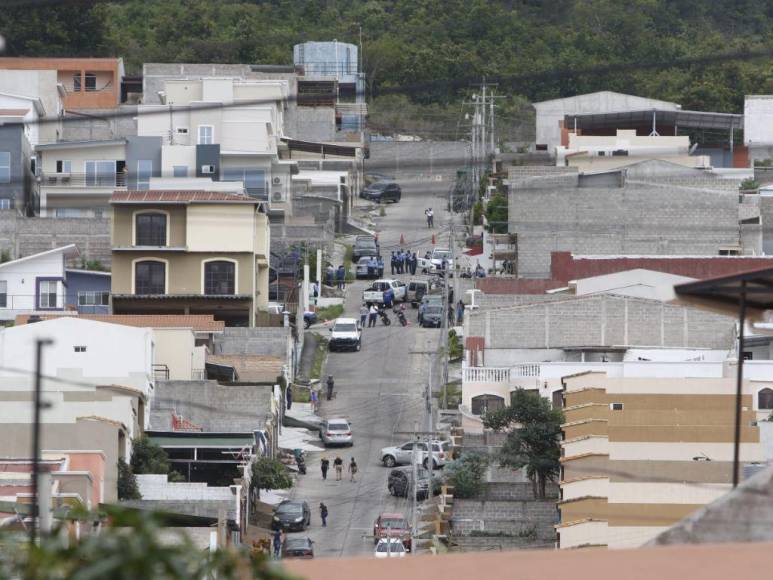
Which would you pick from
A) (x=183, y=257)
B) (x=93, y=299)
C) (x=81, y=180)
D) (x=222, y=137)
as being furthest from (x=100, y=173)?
(x=183, y=257)

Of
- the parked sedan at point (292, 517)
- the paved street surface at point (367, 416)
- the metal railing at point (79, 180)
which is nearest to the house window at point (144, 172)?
the metal railing at point (79, 180)

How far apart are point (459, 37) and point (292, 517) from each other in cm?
6704

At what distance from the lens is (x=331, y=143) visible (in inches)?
3302

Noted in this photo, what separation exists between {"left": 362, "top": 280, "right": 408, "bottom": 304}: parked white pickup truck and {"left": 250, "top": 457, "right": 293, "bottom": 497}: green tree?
62.2 feet

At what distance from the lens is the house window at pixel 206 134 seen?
2825 inches

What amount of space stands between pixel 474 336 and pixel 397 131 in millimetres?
39677

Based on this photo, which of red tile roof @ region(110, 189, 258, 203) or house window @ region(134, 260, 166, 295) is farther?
red tile roof @ region(110, 189, 258, 203)

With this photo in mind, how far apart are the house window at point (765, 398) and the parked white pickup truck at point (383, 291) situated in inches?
656

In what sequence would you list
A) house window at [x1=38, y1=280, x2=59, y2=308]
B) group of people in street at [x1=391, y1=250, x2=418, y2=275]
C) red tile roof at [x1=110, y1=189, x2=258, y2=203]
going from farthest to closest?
group of people in street at [x1=391, y1=250, x2=418, y2=275] < house window at [x1=38, y1=280, x2=59, y2=308] < red tile roof at [x1=110, y1=189, x2=258, y2=203]

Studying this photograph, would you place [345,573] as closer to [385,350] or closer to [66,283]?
[385,350]

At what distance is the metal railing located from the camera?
216 feet

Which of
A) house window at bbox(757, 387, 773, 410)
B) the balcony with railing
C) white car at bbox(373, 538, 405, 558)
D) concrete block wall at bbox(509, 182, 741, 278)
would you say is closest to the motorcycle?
white car at bbox(373, 538, 405, 558)

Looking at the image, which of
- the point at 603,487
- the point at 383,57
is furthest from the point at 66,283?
the point at 383,57

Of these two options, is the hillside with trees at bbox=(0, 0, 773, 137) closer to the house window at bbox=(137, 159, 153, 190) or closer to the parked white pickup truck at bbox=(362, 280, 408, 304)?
the house window at bbox=(137, 159, 153, 190)
